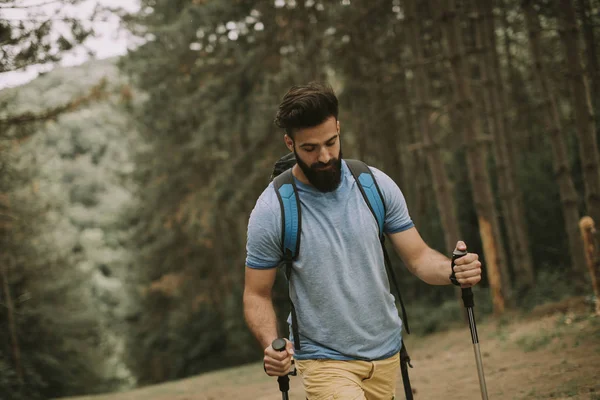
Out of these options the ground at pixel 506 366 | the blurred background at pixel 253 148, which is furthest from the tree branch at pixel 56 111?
the ground at pixel 506 366

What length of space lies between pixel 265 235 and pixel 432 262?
3.03 ft

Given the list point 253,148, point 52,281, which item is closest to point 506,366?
point 253,148

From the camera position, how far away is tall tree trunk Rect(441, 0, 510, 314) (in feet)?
42.2

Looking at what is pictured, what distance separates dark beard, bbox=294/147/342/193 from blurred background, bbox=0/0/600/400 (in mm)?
7665

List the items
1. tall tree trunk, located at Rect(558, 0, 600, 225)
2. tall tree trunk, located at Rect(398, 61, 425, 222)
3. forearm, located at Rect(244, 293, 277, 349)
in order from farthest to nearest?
1. tall tree trunk, located at Rect(398, 61, 425, 222)
2. tall tree trunk, located at Rect(558, 0, 600, 225)
3. forearm, located at Rect(244, 293, 277, 349)

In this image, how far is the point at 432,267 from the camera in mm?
3654

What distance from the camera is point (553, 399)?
21.7 feet

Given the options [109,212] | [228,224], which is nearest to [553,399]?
[228,224]

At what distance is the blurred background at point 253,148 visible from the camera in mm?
12773

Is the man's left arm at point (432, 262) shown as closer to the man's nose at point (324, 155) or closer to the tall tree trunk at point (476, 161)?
the man's nose at point (324, 155)

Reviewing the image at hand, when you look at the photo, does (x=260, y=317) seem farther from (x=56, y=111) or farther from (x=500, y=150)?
(x=500, y=150)

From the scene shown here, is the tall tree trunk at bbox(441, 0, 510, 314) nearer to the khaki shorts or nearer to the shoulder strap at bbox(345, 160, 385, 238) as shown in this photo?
the shoulder strap at bbox(345, 160, 385, 238)

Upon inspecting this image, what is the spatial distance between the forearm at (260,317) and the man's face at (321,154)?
69 centimetres

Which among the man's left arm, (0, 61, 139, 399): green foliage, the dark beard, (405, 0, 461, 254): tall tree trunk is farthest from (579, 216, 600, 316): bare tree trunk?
(0, 61, 139, 399): green foliage
